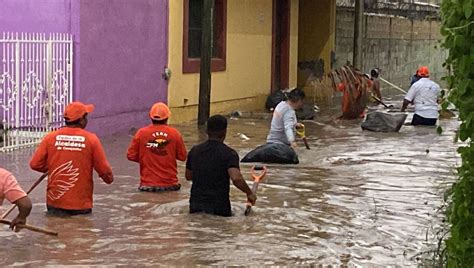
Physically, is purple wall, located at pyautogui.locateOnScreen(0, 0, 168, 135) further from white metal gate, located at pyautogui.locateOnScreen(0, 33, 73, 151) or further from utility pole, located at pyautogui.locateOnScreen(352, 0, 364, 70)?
utility pole, located at pyautogui.locateOnScreen(352, 0, 364, 70)

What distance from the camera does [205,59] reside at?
19.0m

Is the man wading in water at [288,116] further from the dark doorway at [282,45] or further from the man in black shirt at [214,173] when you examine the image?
the dark doorway at [282,45]

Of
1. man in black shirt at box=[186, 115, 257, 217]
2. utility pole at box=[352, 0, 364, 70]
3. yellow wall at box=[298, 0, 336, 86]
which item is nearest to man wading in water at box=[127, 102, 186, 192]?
man in black shirt at box=[186, 115, 257, 217]

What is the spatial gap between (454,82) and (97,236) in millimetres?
4709

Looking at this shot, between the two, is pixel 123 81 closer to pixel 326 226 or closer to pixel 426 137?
pixel 426 137

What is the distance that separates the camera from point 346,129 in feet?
65.3

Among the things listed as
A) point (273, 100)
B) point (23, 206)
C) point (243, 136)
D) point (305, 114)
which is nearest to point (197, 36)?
point (305, 114)

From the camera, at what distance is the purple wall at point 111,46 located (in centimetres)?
1622

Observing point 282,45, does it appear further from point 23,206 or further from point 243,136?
point 23,206

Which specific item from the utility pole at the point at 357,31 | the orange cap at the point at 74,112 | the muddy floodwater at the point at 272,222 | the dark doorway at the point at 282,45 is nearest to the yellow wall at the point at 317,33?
the utility pole at the point at 357,31

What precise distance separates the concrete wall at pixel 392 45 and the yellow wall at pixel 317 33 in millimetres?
810


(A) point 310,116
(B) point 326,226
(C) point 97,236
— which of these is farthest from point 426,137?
(C) point 97,236

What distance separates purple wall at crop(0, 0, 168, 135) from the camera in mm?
16219

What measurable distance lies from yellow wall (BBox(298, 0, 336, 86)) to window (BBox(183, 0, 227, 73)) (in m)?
9.00
